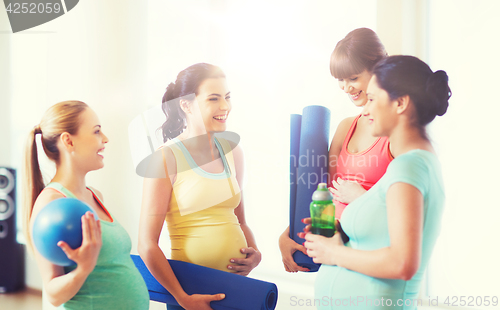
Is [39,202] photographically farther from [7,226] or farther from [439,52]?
[439,52]

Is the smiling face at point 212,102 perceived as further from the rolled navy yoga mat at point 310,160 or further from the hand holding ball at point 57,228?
the hand holding ball at point 57,228

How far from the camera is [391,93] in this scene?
0.89 meters

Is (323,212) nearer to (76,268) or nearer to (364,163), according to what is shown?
(364,163)

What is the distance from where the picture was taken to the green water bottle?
3.11 ft

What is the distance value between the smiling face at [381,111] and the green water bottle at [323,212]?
187 mm

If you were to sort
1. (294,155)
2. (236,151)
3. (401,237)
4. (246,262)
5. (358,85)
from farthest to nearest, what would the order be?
(236,151) < (246,262) < (294,155) < (358,85) < (401,237)

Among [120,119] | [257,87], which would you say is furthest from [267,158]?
[120,119]

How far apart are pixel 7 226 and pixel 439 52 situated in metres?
1.83

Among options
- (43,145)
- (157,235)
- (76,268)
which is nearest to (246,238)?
(157,235)

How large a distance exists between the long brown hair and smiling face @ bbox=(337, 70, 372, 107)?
75 cm

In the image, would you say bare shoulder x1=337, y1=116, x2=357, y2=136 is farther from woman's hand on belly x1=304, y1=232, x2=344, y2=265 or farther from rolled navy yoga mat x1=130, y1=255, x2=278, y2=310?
rolled navy yoga mat x1=130, y1=255, x2=278, y2=310

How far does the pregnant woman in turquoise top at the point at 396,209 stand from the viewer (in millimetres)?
821

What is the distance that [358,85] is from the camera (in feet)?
3.46

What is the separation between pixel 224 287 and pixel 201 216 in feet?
0.75
